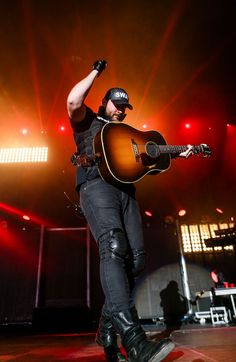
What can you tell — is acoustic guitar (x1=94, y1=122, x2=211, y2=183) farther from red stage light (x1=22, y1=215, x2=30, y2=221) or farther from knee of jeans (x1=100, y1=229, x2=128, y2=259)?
red stage light (x1=22, y1=215, x2=30, y2=221)

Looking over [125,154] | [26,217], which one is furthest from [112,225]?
[26,217]

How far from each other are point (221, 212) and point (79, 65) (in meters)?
6.44

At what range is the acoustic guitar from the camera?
80.6 inches

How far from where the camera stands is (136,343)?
1.40 meters

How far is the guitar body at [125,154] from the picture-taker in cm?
204

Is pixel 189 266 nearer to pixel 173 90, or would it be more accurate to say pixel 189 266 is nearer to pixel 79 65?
pixel 173 90

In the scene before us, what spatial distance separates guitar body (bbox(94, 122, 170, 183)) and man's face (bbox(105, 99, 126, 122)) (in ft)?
0.44

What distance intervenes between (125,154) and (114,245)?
0.83 meters

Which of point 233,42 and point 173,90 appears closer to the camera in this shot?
point 233,42

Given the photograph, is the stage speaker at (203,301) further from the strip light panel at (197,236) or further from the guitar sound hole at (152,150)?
the guitar sound hole at (152,150)

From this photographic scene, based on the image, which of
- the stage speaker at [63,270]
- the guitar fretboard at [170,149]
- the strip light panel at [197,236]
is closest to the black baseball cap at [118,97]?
the guitar fretboard at [170,149]

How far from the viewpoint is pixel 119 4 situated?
5.64 m

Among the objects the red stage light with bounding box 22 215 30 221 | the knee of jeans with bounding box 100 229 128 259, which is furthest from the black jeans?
the red stage light with bounding box 22 215 30 221

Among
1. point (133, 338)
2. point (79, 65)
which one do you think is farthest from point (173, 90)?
point (133, 338)
